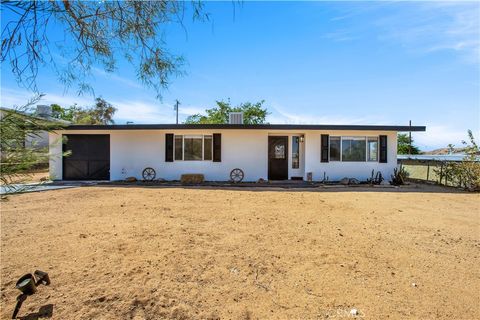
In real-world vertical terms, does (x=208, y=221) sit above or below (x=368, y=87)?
below

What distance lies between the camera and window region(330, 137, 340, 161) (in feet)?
41.8

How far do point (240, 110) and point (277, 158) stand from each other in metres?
19.8

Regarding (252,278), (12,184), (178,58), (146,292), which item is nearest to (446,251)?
(252,278)

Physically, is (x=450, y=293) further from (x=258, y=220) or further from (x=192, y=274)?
(x=258, y=220)

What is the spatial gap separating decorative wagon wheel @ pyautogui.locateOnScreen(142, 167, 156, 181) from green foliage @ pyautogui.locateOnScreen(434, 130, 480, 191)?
13.3 m

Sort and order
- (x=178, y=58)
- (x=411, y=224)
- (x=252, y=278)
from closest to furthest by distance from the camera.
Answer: (x=178, y=58) → (x=252, y=278) → (x=411, y=224)

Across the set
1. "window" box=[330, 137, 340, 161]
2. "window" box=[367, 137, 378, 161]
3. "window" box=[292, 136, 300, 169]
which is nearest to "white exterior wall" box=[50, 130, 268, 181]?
"window" box=[292, 136, 300, 169]

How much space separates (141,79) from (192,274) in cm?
230

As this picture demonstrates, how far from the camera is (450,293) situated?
9.44 ft

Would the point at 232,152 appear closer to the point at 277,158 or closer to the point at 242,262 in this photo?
the point at 277,158

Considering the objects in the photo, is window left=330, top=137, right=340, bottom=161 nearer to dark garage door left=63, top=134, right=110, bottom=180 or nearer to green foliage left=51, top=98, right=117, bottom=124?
dark garage door left=63, top=134, right=110, bottom=180

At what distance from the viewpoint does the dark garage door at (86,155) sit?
13141 millimetres

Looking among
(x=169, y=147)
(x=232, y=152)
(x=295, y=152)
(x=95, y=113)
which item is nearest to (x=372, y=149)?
(x=295, y=152)

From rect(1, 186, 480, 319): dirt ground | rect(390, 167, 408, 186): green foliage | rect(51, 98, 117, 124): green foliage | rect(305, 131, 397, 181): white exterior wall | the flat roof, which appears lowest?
rect(1, 186, 480, 319): dirt ground
